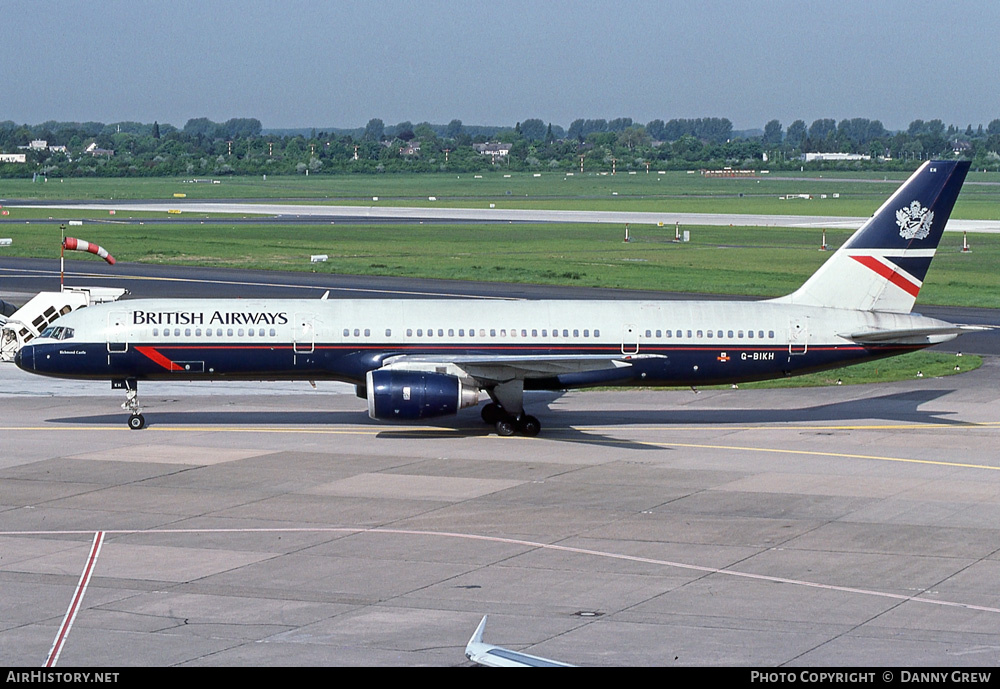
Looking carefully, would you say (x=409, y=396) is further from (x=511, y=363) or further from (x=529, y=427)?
(x=529, y=427)

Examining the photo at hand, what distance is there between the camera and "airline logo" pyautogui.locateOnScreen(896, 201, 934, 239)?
4281cm

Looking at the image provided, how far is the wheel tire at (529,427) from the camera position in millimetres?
41469

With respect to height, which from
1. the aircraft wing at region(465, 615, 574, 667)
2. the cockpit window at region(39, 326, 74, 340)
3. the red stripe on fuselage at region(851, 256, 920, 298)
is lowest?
the cockpit window at region(39, 326, 74, 340)

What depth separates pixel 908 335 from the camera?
41.1m

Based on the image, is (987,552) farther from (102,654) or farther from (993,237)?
(993,237)

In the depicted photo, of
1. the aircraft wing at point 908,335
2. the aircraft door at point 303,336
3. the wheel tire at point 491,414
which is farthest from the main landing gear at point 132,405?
the aircraft wing at point 908,335

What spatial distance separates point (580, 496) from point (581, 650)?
39.9 feet

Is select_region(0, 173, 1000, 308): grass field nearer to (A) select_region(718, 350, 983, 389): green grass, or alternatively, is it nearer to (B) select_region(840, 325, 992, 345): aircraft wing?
(A) select_region(718, 350, 983, 389): green grass

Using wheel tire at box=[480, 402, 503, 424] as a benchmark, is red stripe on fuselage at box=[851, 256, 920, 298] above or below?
above

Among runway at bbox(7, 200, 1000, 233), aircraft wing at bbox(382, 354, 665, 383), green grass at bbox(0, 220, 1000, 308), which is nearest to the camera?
aircraft wing at bbox(382, 354, 665, 383)

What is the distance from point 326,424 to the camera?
4350 centimetres

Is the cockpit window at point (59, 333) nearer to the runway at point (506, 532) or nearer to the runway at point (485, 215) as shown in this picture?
the runway at point (506, 532)

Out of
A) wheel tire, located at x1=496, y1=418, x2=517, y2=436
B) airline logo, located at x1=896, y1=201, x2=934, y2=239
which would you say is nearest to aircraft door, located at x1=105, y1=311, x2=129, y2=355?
wheel tire, located at x1=496, y1=418, x2=517, y2=436

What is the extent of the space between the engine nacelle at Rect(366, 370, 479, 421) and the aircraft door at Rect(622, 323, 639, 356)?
6.24 m
